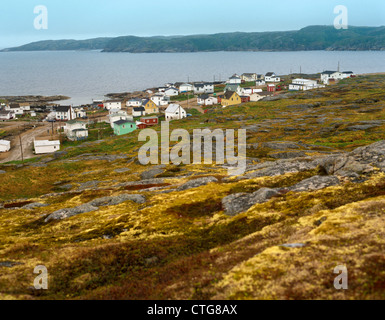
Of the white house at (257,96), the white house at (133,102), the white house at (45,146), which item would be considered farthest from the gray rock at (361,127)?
the white house at (133,102)

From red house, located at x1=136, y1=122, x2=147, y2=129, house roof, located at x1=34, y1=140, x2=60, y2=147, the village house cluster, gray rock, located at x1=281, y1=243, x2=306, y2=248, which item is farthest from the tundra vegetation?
red house, located at x1=136, y1=122, x2=147, y2=129

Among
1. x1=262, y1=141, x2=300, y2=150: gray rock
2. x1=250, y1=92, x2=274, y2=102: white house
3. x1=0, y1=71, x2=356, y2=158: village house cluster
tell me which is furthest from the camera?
x1=250, y1=92, x2=274, y2=102: white house

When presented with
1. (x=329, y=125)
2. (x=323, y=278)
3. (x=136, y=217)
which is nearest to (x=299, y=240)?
(x=323, y=278)

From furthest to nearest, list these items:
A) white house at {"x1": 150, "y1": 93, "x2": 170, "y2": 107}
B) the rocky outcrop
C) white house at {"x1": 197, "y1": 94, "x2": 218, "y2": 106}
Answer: white house at {"x1": 150, "y1": 93, "x2": 170, "y2": 107}
white house at {"x1": 197, "y1": 94, "x2": 218, "y2": 106}
the rocky outcrop

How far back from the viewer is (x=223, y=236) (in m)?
26.9

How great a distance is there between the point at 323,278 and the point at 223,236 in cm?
1198

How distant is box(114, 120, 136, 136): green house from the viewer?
121m

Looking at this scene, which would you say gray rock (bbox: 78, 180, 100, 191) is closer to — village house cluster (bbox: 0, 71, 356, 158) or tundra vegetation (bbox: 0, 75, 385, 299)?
tundra vegetation (bbox: 0, 75, 385, 299)

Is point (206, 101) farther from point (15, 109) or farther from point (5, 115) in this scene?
point (5, 115)

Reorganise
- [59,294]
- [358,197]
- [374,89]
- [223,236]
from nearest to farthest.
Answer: [59,294] → [223,236] → [358,197] → [374,89]

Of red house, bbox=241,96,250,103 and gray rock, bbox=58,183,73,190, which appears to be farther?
red house, bbox=241,96,250,103

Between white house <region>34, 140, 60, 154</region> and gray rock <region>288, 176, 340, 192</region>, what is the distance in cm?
8592
